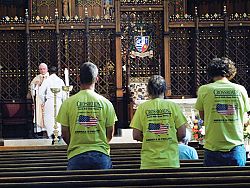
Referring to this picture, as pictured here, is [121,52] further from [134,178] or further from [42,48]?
[134,178]

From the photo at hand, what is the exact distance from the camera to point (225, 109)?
6.16 meters

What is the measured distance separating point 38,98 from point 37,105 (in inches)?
7.7

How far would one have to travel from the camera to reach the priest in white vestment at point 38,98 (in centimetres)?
1477

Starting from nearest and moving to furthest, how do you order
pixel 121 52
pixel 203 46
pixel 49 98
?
1. pixel 49 98
2. pixel 121 52
3. pixel 203 46

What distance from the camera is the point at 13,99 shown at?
52.7 ft

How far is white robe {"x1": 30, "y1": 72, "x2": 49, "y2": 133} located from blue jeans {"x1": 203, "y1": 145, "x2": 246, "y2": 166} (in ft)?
29.6

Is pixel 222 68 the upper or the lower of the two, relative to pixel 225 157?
upper


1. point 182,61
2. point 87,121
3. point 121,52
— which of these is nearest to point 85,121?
point 87,121

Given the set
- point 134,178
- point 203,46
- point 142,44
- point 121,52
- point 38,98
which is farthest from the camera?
point 203,46

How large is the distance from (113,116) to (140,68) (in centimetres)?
1041

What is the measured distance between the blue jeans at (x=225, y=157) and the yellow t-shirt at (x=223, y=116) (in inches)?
1.6

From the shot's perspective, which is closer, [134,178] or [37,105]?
[134,178]

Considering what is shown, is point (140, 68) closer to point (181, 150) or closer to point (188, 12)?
point (188, 12)

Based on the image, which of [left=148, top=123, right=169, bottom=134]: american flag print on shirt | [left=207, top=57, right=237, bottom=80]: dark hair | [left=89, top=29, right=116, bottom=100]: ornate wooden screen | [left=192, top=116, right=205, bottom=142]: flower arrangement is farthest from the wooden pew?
[left=89, top=29, right=116, bottom=100]: ornate wooden screen
